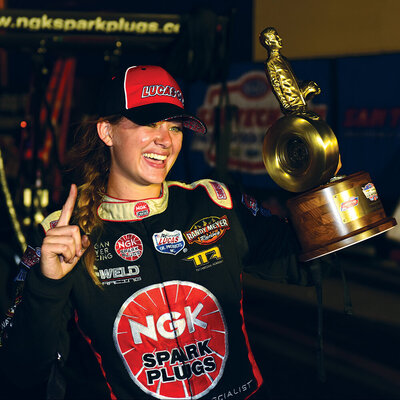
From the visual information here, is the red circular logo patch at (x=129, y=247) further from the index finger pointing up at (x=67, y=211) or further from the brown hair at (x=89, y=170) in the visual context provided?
the index finger pointing up at (x=67, y=211)

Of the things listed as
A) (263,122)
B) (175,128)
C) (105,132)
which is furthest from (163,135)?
(263,122)

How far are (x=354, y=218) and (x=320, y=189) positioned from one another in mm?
150

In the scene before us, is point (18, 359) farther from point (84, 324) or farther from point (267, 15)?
point (267, 15)

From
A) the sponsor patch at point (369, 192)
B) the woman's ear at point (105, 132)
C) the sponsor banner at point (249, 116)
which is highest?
the sponsor banner at point (249, 116)

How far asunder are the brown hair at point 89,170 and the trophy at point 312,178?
0.55 metres

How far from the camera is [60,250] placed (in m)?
1.53

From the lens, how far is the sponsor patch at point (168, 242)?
186 cm

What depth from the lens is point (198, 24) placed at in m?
4.25

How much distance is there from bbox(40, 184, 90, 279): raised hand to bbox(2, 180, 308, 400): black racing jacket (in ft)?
0.15

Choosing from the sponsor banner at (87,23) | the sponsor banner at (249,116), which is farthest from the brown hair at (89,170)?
the sponsor banner at (249,116)

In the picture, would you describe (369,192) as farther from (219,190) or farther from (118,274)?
(118,274)

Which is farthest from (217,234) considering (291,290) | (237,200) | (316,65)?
(316,65)

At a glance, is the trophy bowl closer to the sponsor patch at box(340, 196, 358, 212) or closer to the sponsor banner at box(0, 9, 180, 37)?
the sponsor patch at box(340, 196, 358, 212)

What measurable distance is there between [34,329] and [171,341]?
0.42 m
